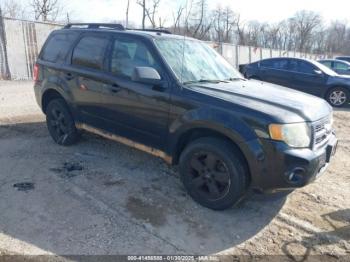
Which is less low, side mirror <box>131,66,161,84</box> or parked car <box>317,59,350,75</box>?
side mirror <box>131,66,161,84</box>

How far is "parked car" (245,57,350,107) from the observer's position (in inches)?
425

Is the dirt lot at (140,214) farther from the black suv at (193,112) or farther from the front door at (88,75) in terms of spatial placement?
the front door at (88,75)

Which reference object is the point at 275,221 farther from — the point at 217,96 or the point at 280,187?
the point at 217,96

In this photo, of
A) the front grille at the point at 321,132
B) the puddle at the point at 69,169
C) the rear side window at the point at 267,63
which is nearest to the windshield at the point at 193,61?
the front grille at the point at 321,132

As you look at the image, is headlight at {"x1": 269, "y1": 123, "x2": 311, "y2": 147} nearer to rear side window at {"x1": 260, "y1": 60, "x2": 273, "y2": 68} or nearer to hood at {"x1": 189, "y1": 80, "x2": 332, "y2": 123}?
hood at {"x1": 189, "y1": 80, "x2": 332, "y2": 123}

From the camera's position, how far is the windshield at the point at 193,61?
13.5 ft

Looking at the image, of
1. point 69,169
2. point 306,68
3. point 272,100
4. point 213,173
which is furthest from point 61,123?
point 306,68

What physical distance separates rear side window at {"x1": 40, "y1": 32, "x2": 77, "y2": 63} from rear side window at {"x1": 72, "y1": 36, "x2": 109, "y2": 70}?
26 cm

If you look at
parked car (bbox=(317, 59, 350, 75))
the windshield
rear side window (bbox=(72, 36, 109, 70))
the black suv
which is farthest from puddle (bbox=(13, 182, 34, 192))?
parked car (bbox=(317, 59, 350, 75))

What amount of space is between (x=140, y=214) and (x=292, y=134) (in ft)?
5.67

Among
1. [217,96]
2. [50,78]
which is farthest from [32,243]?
[50,78]

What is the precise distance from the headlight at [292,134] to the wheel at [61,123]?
3.28 m

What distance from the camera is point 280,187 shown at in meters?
3.39

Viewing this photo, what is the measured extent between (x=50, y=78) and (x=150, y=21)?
23215 millimetres
